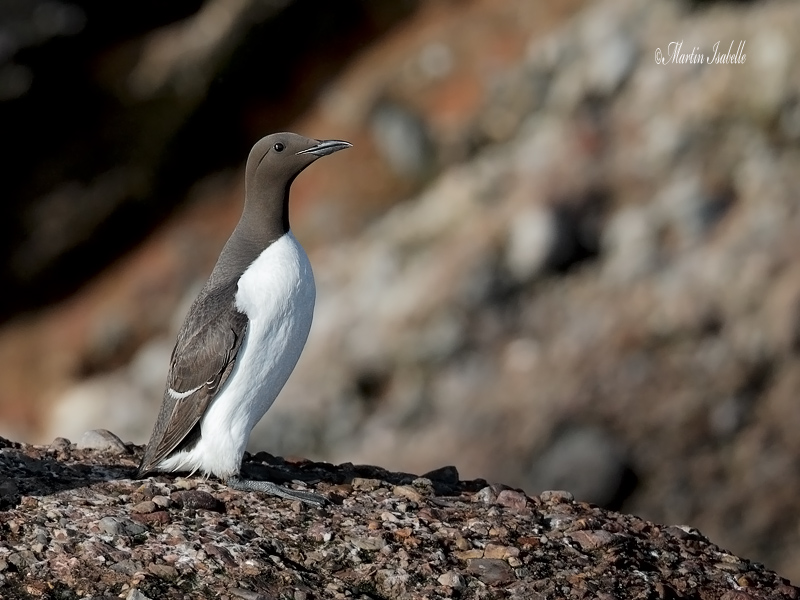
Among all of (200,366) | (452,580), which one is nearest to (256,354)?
(200,366)

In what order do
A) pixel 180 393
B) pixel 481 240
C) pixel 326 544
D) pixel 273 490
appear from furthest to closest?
pixel 481 240, pixel 180 393, pixel 273 490, pixel 326 544

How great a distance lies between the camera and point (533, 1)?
16.8m

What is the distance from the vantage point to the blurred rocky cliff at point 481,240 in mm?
13211

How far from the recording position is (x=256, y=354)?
6203 mm

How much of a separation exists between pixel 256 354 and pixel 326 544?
3.94ft

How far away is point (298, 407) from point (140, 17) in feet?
22.7

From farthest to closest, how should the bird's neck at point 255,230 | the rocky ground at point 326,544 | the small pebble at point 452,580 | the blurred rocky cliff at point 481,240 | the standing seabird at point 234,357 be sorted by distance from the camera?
the blurred rocky cliff at point 481,240 → the bird's neck at point 255,230 → the standing seabird at point 234,357 → the small pebble at point 452,580 → the rocky ground at point 326,544

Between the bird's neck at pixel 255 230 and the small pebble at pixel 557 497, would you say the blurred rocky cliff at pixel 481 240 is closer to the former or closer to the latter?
the small pebble at pixel 557 497

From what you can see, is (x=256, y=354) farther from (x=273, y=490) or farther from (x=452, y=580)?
(x=452, y=580)

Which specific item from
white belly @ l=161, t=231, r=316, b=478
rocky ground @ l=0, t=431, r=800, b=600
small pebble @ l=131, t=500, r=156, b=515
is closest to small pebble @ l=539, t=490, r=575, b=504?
rocky ground @ l=0, t=431, r=800, b=600

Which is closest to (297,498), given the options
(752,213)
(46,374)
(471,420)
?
(471,420)

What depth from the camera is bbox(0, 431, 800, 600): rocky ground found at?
5074 millimetres

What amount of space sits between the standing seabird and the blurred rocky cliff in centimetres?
713

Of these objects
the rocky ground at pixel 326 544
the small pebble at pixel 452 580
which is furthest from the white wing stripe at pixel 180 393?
the small pebble at pixel 452 580
